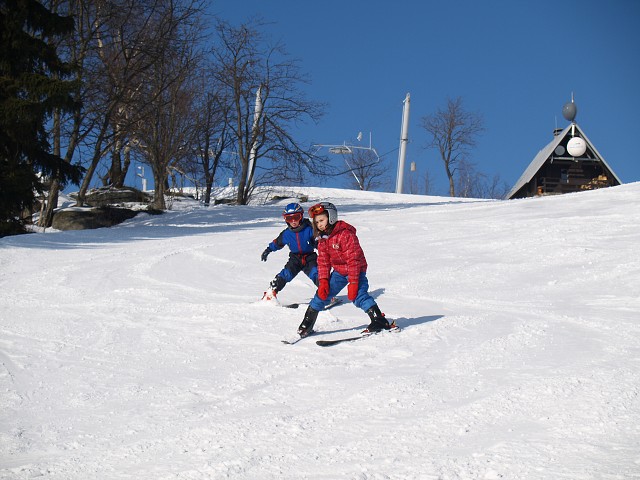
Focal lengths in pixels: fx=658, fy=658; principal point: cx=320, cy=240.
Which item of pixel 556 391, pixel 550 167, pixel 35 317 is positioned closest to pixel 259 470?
pixel 556 391

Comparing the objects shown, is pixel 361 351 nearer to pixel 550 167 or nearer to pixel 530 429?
pixel 530 429

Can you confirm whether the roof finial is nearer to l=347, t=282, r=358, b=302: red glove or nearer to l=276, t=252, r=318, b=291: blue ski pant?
l=276, t=252, r=318, b=291: blue ski pant

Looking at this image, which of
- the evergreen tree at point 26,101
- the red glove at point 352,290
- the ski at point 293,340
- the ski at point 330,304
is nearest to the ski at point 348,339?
the ski at point 293,340

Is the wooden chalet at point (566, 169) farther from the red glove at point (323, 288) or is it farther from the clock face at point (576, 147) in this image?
the red glove at point (323, 288)

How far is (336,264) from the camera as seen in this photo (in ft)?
22.8

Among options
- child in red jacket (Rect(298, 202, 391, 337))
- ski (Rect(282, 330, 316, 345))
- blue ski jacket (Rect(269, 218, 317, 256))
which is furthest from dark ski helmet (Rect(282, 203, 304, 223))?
ski (Rect(282, 330, 316, 345))

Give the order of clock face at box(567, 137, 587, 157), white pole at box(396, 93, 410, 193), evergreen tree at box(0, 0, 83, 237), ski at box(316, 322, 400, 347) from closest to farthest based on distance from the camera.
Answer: ski at box(316, 322, 400, 347)
evergreen tree at box(0, 0, 83, 237)
white pole at box(396, 93, 410, 193)
clock face at box(567, 137, 587, 157)

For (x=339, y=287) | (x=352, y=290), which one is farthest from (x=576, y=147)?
(x=352, y=290)

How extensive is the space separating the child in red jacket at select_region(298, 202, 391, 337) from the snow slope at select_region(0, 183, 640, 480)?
243mm

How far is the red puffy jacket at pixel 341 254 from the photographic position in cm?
676

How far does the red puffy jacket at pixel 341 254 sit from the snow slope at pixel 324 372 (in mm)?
694

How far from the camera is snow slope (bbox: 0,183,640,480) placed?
3.62m

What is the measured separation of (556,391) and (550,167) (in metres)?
40.6

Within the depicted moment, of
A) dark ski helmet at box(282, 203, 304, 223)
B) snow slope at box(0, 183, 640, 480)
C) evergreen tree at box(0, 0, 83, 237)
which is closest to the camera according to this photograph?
snow slope at box(0, 183, 640, 480)
